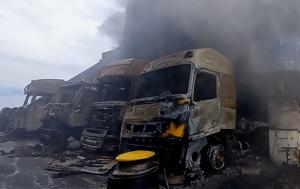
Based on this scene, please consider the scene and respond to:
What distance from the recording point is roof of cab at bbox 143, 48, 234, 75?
6.60 m

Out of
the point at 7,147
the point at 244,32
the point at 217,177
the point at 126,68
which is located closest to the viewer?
the point at 217,177

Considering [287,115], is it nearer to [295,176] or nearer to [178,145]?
[295,176]

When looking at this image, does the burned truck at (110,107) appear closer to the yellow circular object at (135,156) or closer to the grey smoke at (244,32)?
the grey smoke at (244,32)

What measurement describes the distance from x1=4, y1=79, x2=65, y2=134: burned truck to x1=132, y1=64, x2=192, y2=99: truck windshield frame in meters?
5.77

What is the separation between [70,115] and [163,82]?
464 centimetres

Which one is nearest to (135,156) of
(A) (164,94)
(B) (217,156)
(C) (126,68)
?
(A) (164,94)

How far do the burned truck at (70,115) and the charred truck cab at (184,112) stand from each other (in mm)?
3380

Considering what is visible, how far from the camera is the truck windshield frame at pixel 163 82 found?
6348 millimetres

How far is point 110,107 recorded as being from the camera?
8914mm

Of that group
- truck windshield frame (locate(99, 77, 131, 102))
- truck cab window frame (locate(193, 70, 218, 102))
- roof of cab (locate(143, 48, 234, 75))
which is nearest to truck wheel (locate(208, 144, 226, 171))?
truck cab window frame (locate(193, 70, 218, 102))

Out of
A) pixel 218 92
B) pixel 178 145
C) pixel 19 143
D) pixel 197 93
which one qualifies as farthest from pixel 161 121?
pixel 19 143

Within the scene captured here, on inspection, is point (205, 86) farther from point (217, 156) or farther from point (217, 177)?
point (217, 177)

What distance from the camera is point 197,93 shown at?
621cm

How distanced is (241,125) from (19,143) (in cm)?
845
